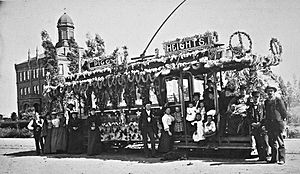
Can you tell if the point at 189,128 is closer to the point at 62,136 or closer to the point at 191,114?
the point at 191,114

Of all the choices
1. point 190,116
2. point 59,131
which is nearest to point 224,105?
point 190,116

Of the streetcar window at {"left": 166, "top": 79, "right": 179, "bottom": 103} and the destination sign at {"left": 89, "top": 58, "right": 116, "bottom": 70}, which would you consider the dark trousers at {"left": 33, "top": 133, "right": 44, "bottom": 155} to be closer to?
the destination sign at {"left": 89, "top": 58, "right": 116, "bottom": 70}

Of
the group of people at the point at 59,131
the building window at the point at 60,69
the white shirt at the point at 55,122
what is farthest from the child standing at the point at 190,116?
the building window at the point at 60,69

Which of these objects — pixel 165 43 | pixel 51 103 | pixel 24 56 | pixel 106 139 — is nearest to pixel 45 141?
pixel 51 103

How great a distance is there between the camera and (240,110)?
7082 mm

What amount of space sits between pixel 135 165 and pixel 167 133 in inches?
48.0

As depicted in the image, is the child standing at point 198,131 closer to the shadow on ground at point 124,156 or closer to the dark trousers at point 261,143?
the shadow on ground at point 124,156

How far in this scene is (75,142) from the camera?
9836 mm

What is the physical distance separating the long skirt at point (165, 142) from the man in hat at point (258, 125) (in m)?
1.93

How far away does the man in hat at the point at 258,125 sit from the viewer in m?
6.73

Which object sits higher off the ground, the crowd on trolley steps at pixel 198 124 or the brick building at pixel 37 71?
the brick building at pixel 37 71

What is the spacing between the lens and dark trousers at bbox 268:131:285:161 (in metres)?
6.36

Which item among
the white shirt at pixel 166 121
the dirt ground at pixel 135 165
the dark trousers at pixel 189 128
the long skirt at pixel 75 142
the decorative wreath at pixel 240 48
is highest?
the decorative wreath at pixel 240 48

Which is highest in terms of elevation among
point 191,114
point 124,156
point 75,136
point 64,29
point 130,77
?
point 64,29
